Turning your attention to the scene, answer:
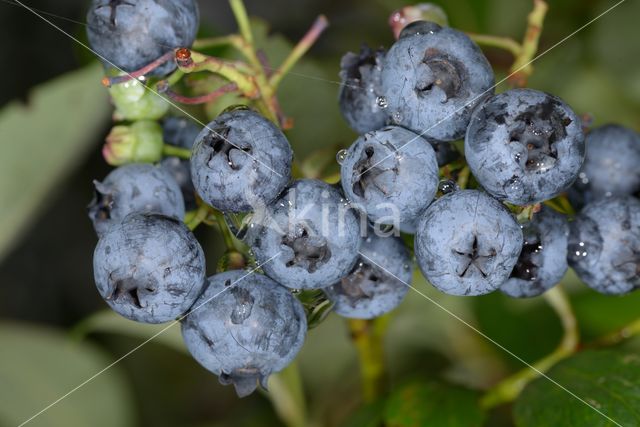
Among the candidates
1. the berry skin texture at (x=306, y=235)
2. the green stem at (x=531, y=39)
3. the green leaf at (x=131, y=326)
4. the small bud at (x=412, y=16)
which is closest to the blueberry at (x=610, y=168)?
the green stem at (x=531, y=39)

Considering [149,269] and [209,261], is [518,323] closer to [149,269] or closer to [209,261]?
[209,261]

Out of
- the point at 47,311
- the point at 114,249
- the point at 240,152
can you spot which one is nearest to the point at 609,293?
the point at 240,152

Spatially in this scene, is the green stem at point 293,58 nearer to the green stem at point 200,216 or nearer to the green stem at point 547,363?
the green stem at point 200,216

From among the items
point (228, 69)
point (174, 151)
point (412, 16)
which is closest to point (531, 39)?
point (412, 16)

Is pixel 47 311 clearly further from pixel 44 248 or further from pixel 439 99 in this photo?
pixel 439 99

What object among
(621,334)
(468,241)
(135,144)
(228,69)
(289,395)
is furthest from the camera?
(289,395)

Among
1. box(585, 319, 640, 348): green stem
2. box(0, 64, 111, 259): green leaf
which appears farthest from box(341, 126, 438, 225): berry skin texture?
box(0, 64, 111, 259): green leaf
